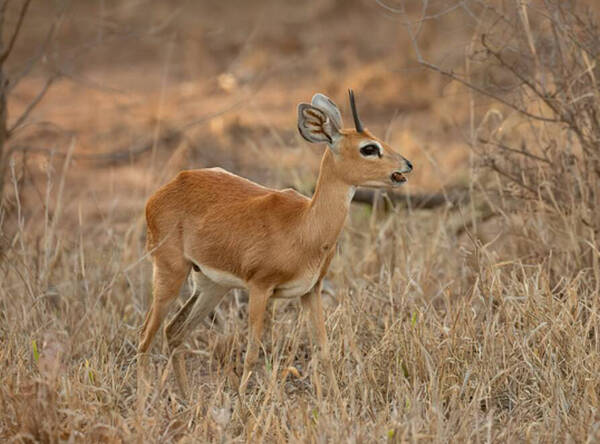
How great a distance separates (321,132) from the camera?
4.82 m

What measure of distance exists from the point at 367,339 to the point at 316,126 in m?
1.47

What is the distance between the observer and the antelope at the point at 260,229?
4793 millimetres

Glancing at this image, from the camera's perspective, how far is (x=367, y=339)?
5.69 metres

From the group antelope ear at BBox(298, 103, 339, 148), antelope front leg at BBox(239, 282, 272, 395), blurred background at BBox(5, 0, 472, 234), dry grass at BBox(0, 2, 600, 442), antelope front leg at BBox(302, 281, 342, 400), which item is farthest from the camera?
blurred background at BBox(5, 0, 472, 234)

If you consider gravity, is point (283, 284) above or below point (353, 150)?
below

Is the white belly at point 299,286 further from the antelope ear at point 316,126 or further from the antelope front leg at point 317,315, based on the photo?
the antelope ear at point 316,126

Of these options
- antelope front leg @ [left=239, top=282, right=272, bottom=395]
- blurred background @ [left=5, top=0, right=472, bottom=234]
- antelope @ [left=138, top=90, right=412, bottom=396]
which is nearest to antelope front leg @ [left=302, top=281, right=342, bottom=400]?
antelope @ [left=138, top=90, right=412, bottom=396]

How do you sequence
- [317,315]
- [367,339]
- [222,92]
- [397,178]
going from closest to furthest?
1. [397,178]
2. [317,315]
3. [367,339]
4. [222,92]

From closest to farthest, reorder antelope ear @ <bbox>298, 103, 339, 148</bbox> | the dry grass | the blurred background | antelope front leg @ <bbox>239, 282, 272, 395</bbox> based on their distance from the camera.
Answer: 1. the dry grass
2. antelope ear @ <bbox>298, 103, 339, 148</bbox>
3. antelope front leg @ <bbox>239, 282, 272, 395</bbox>
4. the blurred background

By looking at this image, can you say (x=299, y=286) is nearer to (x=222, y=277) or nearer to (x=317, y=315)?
(x=317, y=315)

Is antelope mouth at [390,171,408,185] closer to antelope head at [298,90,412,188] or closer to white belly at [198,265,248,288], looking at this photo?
antelope head at [298,90,412,188]

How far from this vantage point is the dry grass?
433 cm

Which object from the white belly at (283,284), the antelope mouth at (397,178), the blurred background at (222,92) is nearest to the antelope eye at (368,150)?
the antelope mouth at (397,178)

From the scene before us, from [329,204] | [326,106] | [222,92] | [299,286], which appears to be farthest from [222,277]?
[222,92]
